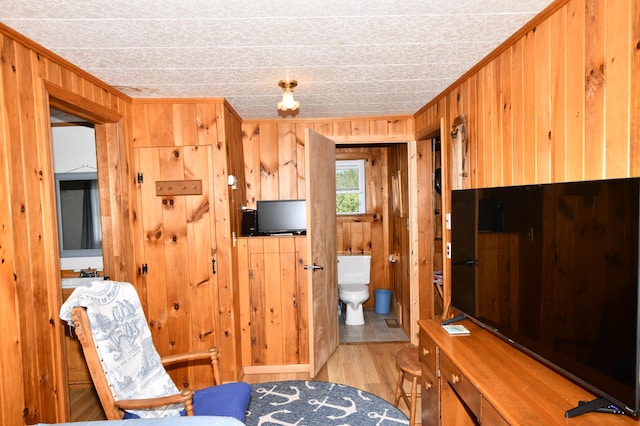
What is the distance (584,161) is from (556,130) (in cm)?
23

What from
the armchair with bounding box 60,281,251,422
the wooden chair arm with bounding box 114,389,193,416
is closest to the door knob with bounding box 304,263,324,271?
the armchair with bounding box 60,281,251,422

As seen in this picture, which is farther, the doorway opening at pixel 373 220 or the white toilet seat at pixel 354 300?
the doorway opening at pixel 373 220

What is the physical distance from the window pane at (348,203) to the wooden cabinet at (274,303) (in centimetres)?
185

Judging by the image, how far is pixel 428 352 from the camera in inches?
83.4

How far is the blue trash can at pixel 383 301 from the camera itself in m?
4.93

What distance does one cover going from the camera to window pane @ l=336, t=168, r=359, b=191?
5.10m

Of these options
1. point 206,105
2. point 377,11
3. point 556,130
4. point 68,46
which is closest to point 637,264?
point 556,130

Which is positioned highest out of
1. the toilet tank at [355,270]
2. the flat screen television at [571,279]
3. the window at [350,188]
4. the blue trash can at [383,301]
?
the window at [350,188]

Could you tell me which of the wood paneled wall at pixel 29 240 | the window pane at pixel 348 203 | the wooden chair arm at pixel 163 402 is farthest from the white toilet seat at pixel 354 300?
the wood paneled wall at pixel 29 240

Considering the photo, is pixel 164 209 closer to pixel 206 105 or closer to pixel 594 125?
pixel 206 105

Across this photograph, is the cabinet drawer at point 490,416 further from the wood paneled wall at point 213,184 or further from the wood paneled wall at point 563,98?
the wood paneled wall at point 213,184

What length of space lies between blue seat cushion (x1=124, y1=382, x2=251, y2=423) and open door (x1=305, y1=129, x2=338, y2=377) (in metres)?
1.17

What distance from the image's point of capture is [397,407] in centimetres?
271

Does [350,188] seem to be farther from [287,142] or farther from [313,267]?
[313,267]
